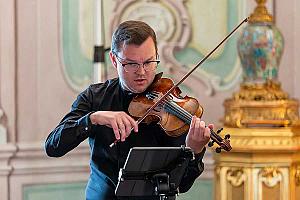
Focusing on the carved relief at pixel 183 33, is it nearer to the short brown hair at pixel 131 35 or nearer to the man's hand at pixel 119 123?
the short brown hair at pixel 131 35

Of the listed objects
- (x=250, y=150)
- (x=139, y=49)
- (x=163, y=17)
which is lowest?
(x=250, y=150)

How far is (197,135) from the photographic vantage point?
6.79ft

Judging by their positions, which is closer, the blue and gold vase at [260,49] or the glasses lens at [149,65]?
the glasses lens at [149,65]

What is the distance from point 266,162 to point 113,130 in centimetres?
120

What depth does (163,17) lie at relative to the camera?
3.77 metres

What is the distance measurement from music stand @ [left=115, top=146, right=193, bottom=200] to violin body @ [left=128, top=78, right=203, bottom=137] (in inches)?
6.5

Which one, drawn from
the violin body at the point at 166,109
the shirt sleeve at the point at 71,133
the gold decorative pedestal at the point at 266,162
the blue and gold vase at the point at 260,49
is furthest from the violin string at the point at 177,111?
the blue and gold vase at the point at 260,49

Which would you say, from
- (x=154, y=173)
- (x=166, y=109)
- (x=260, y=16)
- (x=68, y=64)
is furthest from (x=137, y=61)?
(x=68, y=64)

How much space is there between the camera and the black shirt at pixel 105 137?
2127mm

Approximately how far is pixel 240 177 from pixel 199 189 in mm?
693

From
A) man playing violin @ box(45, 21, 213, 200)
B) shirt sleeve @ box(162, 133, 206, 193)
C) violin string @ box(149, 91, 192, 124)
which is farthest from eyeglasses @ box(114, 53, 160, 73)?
shirt sleeve @ box(162, 133, 206, 193)

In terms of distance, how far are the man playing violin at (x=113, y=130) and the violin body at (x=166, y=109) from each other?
0.09ft

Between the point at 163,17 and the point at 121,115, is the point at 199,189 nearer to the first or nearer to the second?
the point at 163,17

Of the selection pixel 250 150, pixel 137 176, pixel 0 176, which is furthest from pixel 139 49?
pixel 0 176
